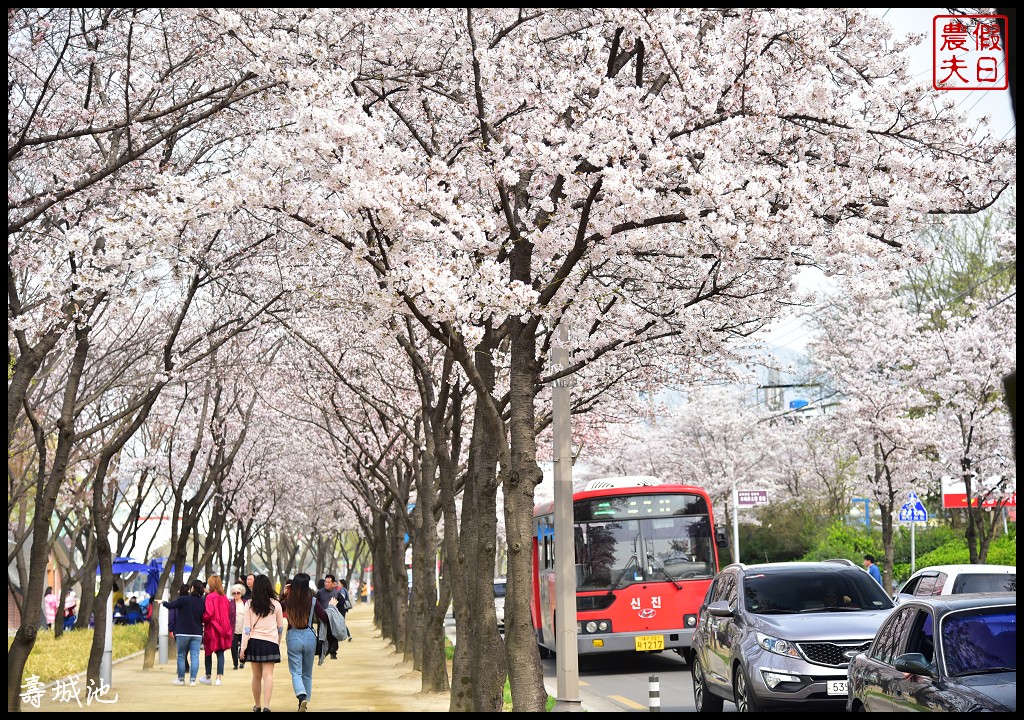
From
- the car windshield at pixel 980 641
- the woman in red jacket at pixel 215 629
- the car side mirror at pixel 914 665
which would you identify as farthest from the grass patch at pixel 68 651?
the car windshield at pixel 980 641

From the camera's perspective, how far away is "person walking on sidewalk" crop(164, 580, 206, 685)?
68.3 ft

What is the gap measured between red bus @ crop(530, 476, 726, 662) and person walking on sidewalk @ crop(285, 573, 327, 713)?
242 inches

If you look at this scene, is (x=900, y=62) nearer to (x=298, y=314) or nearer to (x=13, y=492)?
(x=298, y=314)

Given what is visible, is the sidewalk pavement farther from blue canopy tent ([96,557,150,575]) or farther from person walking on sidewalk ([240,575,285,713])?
blue canopy tent ([96,557,150,575])

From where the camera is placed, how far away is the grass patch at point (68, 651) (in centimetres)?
2186

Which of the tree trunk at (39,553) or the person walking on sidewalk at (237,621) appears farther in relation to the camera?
the person walking on sidewalk at (237,621)

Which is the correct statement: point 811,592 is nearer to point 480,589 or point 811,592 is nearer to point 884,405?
point 480,589

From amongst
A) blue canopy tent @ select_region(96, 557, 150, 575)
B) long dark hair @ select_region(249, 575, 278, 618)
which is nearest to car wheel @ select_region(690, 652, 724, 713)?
long dark hair @ select_region(249, 575, 278, 618)

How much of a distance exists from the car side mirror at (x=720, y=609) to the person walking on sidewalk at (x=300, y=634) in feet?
16.7

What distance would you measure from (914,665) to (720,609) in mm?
4569

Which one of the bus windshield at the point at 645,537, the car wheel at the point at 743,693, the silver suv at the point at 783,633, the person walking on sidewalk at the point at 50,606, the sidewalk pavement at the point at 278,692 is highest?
the bus windshield at the point at 645,537

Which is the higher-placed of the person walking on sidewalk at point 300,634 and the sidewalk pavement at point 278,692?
the person walking on sidewalk at point 300,634

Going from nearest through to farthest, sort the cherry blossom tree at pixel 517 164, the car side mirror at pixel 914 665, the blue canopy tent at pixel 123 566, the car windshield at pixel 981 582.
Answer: the car side mirror at pixel 914 665 < the cherry blossom tree at pixel 517 164 < the car windshield at pixel 981 582 < the blue canopy tent at pixel 123 566

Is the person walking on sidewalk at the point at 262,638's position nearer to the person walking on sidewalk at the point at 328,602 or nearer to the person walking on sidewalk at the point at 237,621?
the person walking on sidewalk at the point at 328,602
